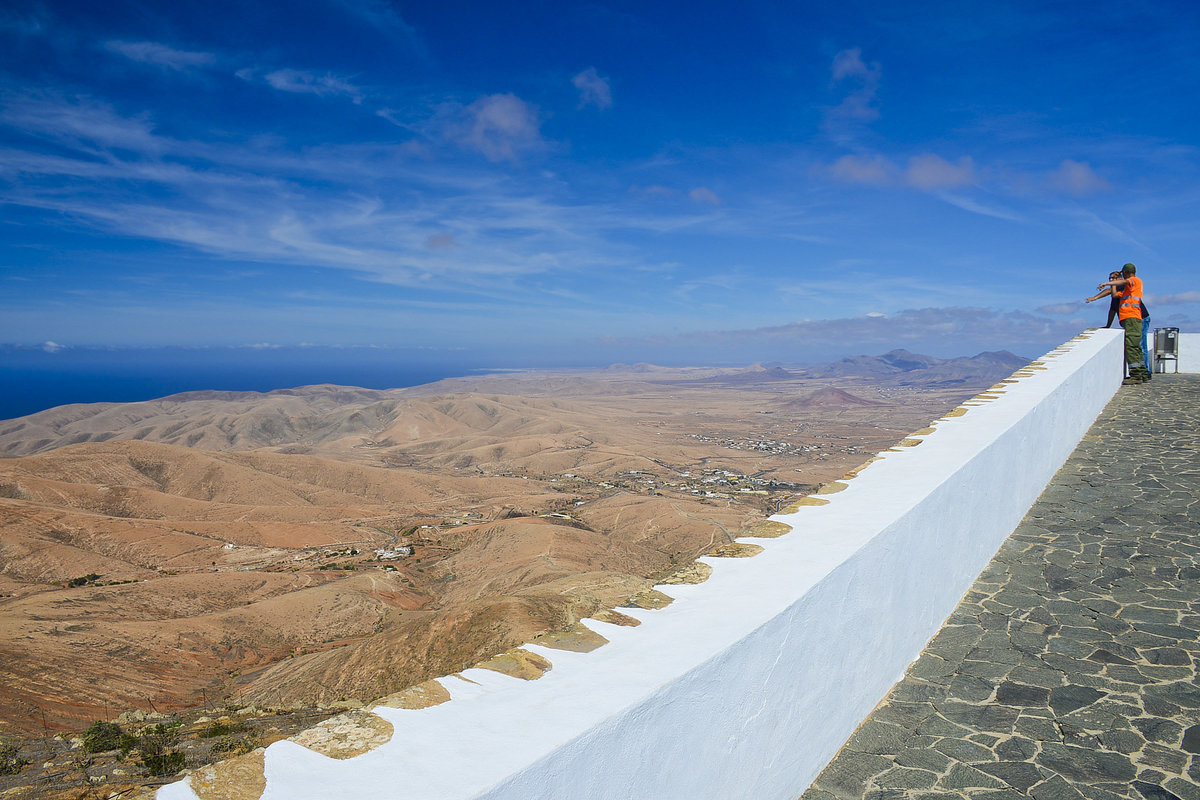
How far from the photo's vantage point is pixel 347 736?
1.67m

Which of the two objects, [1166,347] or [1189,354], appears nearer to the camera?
[1166,347]

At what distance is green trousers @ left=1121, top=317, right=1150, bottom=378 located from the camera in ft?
36.7

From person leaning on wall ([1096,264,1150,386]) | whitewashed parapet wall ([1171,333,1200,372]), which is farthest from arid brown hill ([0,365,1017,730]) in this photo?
whitewashed parapet wall ([1171,333,1200,372])

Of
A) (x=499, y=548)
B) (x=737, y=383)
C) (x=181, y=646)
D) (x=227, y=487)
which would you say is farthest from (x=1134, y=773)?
(x=737, y=383)

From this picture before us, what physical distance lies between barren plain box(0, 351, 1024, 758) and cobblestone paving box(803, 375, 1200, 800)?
1.23m

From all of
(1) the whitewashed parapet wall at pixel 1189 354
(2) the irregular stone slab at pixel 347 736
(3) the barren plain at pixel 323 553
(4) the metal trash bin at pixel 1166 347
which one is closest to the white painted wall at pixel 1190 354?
(1) the whitewashed parapet wall at pixel 1189 354

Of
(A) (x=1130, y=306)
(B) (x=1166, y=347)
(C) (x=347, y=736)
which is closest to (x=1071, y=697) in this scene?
(C) (x=347, y=736)

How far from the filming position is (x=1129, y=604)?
12.8 ft

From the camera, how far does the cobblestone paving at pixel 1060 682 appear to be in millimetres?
2570

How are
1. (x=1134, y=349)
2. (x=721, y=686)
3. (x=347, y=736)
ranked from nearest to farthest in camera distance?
(x=347, y=736)
(x=721, y=686)
(x=1134, y=349)

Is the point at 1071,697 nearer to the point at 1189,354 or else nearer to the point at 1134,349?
the point at 1134,349

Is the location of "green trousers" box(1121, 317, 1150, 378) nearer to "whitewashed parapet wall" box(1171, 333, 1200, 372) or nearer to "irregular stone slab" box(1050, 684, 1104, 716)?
"whitewashed parapet wall" box(1171, 333, 1200, 372)

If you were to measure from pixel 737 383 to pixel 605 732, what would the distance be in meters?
186

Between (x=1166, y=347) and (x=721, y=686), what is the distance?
648 inches
